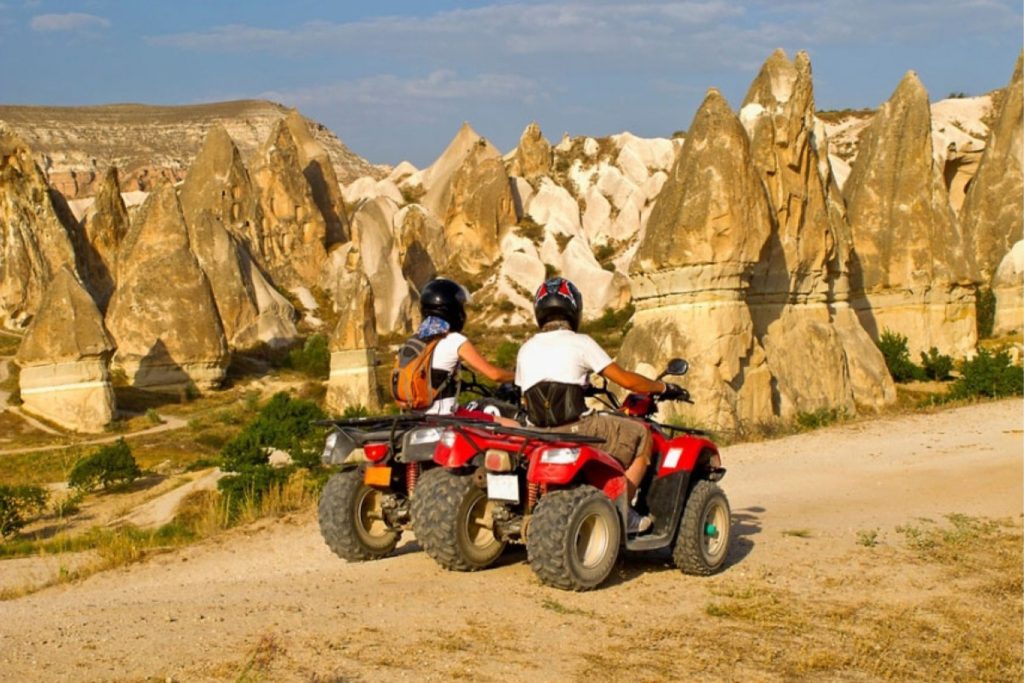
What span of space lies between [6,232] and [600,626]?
34737mm

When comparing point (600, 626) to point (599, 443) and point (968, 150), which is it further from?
point (968, 150)

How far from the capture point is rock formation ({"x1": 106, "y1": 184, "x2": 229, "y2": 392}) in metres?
29.2

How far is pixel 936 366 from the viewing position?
22406mm

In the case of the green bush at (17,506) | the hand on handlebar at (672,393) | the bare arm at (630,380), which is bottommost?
the green bush at (17,506)

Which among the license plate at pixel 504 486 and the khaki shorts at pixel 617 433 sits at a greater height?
the khaki shorts at pixel 617 433

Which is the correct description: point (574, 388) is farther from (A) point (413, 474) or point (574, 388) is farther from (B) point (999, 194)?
(B) point (999, 194)

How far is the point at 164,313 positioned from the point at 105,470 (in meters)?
14.8

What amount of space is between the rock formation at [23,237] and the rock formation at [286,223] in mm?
8868

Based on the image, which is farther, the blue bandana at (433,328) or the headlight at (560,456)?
the blue bandana at (433,328)

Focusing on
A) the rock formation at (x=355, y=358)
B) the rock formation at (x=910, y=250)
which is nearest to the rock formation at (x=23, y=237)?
the rock formation at (x=355, y=358)

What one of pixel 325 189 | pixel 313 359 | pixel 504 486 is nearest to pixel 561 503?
pixel 504 486

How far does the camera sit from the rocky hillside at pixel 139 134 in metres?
83.2

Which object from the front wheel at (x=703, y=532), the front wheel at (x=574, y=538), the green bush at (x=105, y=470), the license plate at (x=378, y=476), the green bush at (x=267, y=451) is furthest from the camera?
the green bush at (x=105, y=470)

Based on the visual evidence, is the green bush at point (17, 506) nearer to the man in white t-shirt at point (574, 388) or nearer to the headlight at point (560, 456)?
the man in white t-shirt at point (574, 388)
